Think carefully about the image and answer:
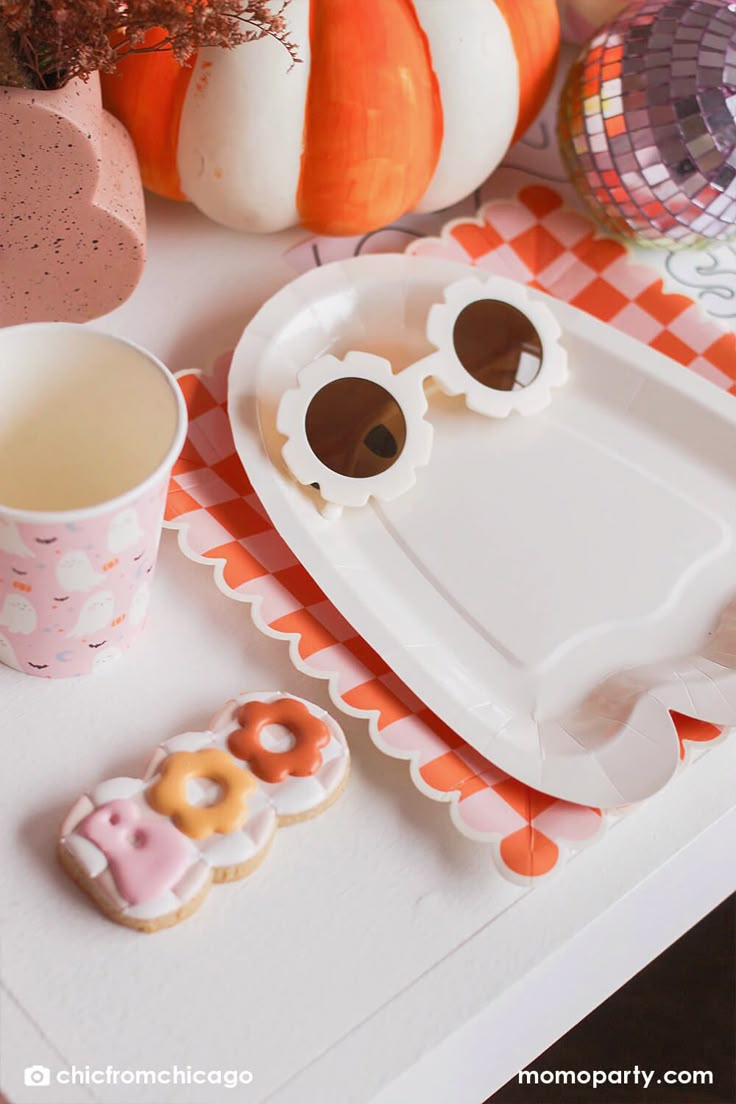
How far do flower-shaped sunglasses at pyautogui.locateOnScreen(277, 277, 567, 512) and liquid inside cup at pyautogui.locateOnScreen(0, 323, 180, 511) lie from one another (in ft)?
0.30

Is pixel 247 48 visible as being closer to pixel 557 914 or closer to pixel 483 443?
pixel 483 443

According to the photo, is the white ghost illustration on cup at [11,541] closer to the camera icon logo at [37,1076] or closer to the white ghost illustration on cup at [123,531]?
the white ghost illustration on cup at [123,531]

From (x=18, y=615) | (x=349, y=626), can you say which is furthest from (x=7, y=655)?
(x=349, y=626)

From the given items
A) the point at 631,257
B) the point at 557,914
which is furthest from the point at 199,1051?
the point at 631,257

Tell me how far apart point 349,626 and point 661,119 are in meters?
0.36

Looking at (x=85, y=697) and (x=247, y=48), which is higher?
(x=247, y=48)

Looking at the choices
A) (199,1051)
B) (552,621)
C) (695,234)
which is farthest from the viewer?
(695,234)

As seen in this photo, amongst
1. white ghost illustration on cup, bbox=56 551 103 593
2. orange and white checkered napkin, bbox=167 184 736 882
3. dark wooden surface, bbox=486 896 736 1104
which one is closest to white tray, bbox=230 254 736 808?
orange and white checkered napkin, bbox=167 184 736 882

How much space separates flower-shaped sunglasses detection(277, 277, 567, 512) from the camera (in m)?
0.56

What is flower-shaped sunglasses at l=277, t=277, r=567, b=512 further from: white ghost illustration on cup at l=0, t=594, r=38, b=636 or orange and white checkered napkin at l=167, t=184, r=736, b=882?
white ghost illustration on cup at l=0, t=594, r=38, b=636

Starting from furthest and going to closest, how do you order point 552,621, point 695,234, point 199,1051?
point 695,234
point 552,621
point 199,1051

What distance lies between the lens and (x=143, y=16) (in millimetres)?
457

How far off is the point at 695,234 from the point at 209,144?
305 millimetres

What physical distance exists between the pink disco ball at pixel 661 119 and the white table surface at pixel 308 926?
34cm
